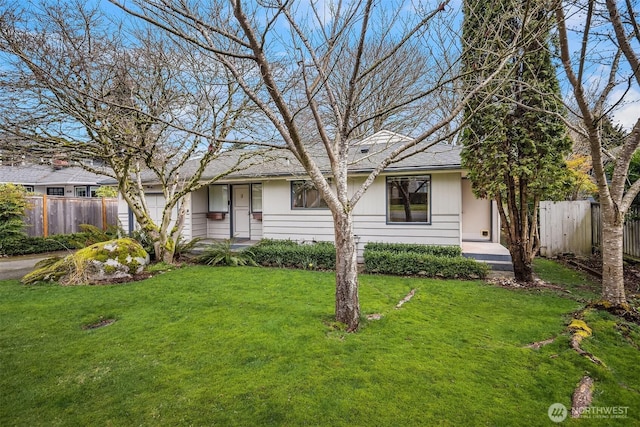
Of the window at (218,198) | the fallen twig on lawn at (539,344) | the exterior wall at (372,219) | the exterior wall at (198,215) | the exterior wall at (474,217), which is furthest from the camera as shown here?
the window at (218,198)

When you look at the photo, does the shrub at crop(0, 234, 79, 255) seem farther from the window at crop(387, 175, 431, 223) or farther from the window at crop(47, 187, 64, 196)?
the window at crop(47, 187, 64, 196)

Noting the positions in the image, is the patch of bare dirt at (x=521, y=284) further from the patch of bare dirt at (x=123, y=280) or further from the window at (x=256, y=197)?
the window at (x=256, y=197)

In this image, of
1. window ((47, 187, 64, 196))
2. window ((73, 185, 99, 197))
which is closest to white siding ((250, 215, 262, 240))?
window ((73, 185, 99, 197))

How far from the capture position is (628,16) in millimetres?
4449

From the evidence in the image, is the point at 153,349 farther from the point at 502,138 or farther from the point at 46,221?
the point at 46,221

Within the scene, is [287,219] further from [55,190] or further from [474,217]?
[55,190]

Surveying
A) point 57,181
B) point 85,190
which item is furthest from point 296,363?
point 57,181

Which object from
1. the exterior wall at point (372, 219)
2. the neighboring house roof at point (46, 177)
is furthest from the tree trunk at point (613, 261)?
the neighboring house roof at point (46, 177)

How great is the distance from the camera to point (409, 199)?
29.8 ft

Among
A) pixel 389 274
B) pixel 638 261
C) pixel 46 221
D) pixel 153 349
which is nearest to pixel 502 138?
pixel 389 274

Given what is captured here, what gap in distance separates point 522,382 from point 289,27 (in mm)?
4892

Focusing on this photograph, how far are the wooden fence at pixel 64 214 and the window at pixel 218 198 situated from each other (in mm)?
3937

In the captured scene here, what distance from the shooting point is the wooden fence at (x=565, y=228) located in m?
9.21

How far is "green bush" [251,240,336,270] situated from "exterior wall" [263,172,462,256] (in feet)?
3.03
